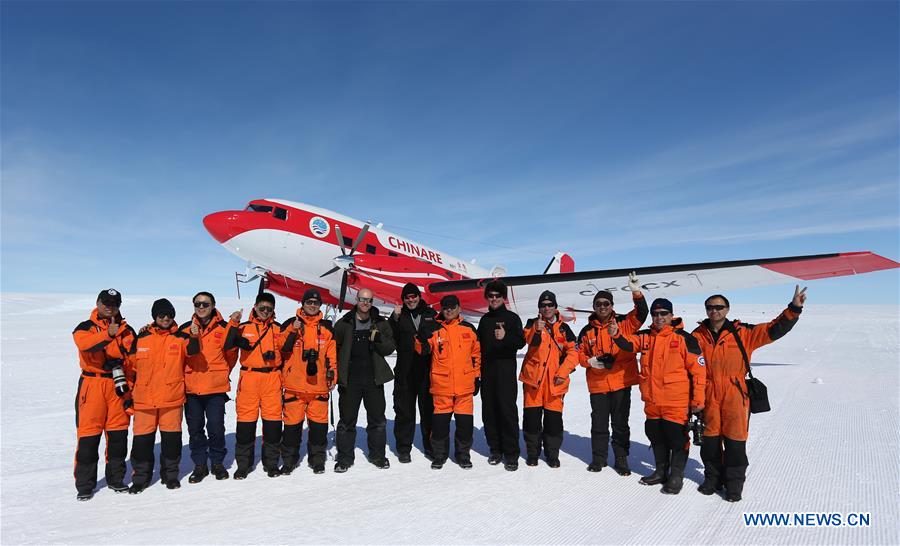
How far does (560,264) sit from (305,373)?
2119 cm

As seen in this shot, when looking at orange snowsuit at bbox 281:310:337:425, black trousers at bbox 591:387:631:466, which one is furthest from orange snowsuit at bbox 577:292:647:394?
orange snowsuit at bbox 281:310:337:425

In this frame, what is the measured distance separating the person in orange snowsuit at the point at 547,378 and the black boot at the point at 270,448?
3.03m

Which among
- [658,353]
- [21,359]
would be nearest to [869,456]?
[658,353]

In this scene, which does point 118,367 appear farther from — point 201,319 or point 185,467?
point 185,467

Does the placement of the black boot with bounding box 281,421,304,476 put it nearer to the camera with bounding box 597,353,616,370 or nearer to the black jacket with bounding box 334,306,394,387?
the black jacket with bounding box 334,306,394,387

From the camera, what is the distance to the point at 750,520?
13.3 ft

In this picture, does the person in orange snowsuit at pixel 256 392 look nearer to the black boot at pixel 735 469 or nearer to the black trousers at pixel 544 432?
the black trousers at pixel 544 432

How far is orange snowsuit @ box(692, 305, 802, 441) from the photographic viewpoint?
4473mm

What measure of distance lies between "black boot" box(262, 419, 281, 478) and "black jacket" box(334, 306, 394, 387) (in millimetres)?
908

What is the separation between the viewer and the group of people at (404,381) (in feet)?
15.3

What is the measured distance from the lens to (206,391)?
5086mm

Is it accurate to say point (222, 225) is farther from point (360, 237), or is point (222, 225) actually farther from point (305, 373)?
point (305, 373)

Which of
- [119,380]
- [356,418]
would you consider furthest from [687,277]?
[119,380]
